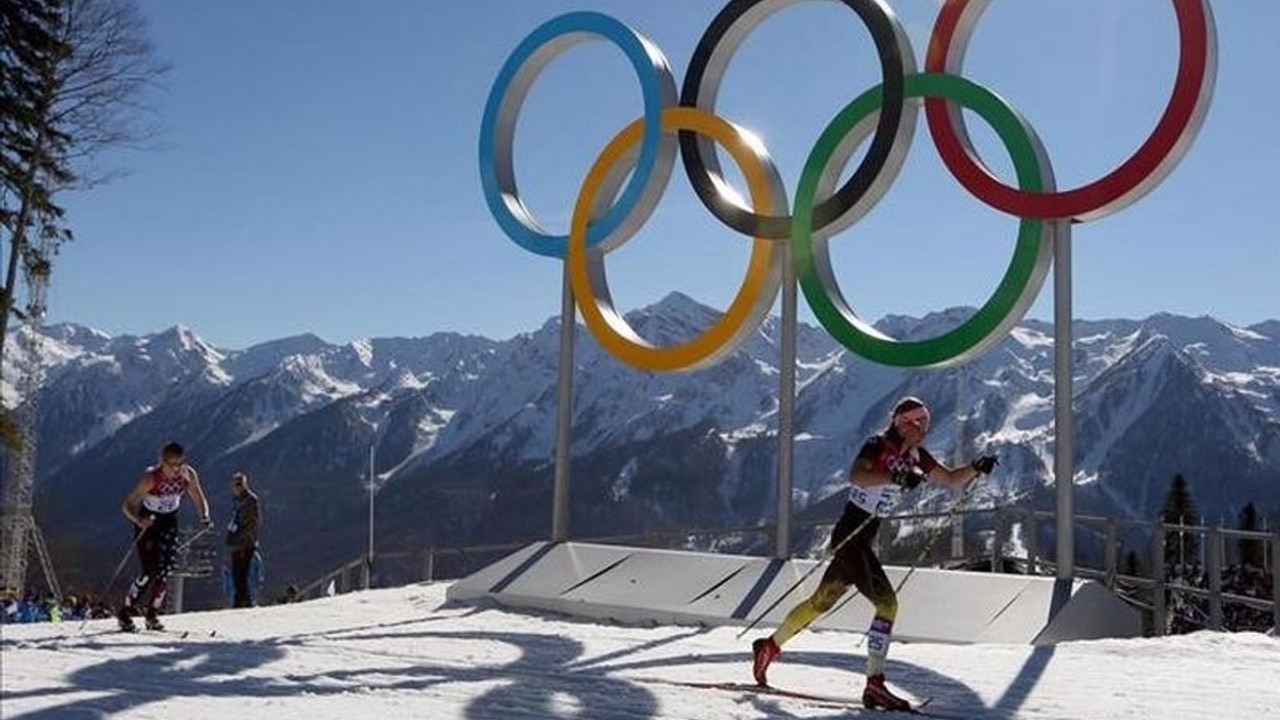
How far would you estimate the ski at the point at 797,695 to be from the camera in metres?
8.08

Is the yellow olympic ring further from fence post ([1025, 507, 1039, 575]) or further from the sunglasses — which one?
the sunglasses

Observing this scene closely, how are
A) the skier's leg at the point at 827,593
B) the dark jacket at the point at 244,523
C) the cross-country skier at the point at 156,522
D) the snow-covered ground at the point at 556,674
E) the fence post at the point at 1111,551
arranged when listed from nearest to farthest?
1. the snow-covered ground at the point at 556,674
2. the skier's leg at the point at 827,593
3. the cross-country skier at the point at 156,522
4. the fence post at the point at 1111,551
5. the dark jacket at the point at 244,523

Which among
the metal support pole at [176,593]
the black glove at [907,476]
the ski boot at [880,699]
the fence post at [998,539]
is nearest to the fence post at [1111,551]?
the fence post at [998,539]

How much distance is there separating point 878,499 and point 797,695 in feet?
4.58

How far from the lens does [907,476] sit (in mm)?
8305

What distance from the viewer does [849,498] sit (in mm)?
8477

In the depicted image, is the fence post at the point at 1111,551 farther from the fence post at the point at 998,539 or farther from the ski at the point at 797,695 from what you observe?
the ski at the point at 797,695

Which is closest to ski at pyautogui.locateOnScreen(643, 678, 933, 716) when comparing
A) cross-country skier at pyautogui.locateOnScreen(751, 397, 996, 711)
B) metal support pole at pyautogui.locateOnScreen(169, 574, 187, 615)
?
cross-country skier at pyautogui.locateOnScreen(751, 397, 996, 711)

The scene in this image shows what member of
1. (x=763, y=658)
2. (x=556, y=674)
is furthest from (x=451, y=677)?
(x=763, y=658)

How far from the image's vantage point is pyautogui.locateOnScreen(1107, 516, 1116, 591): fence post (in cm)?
1440

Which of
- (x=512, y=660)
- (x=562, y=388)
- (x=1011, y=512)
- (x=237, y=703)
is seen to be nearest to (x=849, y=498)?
(x=512, y=660)

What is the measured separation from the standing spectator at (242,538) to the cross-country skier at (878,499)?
394 inches

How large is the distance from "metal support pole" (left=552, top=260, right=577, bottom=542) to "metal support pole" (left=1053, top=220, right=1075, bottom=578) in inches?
248

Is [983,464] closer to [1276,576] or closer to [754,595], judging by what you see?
[754,595]
